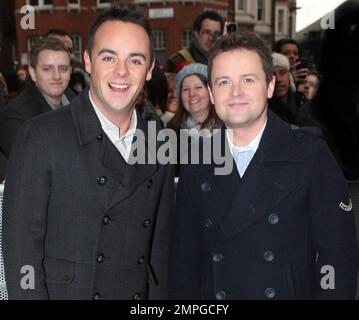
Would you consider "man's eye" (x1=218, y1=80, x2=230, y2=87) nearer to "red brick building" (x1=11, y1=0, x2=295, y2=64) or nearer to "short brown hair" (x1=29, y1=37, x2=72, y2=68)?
"short brown hair" (x1=29, y1=37, x2=72, y2=68)

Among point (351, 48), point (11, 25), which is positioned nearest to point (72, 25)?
point (11, 25)

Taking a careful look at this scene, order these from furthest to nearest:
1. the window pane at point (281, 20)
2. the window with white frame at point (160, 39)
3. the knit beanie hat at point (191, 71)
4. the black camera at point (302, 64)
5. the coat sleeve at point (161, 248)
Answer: the window pane at point (281, 20) → the window with white frame at point (160, 39) → the black camera at point (302, 64) → the knit beanie hat at point (191, 71) → the coat sleeve at point (161, 248)

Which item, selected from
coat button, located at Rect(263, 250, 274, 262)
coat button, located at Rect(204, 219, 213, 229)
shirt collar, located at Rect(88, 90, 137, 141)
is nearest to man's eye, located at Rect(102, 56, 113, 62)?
shirt collar, located at Rect(88, 90, 137, 141)

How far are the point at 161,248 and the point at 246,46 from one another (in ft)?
3.34

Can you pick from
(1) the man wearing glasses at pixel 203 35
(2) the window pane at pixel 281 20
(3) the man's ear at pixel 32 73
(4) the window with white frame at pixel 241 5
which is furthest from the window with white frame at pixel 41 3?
(3) the man's ear at pixel 32 73

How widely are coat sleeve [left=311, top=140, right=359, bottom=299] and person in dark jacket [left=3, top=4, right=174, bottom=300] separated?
2.38 ft

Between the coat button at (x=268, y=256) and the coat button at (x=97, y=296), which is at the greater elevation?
the coat button at (x=268, y=256)

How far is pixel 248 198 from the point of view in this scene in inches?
86.5

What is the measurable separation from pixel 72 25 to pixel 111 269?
30526 millimetres

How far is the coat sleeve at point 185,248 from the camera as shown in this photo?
2.35 metres

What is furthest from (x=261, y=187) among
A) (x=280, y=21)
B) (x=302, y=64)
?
(x=280, y=21)

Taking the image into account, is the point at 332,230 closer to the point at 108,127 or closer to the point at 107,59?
the point at 108,127

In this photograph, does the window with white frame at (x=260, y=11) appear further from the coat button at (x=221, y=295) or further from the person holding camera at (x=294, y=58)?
the coat button at (x=221, y=295)

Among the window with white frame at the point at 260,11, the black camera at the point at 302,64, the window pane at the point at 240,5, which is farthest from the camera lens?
the window pane at the point at 240,5
